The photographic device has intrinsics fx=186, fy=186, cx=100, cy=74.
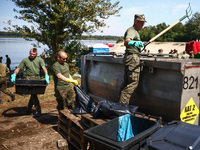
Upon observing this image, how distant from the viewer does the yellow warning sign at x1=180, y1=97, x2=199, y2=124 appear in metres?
2.66

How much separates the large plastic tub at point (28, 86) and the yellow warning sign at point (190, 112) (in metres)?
3.55

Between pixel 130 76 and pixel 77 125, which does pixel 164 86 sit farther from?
pixel 77 125

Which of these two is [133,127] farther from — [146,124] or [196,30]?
[196,30]

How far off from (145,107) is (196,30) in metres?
45.4

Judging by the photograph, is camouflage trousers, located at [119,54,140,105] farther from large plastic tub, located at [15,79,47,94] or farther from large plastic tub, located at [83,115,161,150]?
large plastic tub, located at [15,79,47,94]

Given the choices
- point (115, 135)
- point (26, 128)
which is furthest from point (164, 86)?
point (26, 128)

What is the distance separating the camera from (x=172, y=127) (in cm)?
207

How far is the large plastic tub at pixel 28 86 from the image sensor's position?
4.88 metres

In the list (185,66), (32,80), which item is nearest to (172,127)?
(185,66)

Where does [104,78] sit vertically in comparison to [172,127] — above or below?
above

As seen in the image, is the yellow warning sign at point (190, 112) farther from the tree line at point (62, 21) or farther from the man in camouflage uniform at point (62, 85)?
the tree line at point (62, 21)

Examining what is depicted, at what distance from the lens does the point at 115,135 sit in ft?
8.15

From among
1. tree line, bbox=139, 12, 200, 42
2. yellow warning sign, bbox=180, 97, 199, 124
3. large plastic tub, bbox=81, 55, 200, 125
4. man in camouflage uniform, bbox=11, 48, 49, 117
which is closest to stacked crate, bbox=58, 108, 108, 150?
large plastic tub, bbox=81, 55, 200, 125

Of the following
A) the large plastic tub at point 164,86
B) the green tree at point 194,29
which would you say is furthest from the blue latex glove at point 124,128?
the green tree at point 194,29
